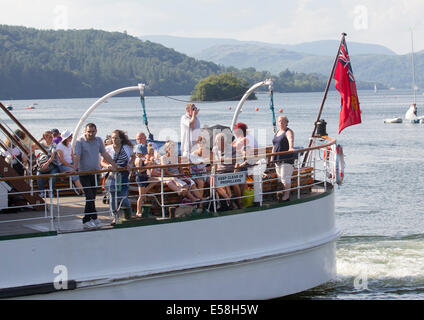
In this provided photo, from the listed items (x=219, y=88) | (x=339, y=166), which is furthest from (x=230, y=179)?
(x=219, y=88)

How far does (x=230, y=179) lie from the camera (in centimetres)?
901

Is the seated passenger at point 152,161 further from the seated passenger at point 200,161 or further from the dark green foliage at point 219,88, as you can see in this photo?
the dark green foliage at point 219,88

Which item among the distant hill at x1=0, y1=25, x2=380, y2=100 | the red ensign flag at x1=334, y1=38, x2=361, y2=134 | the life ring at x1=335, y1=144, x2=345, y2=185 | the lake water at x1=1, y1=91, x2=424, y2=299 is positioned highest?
the distant hill at x1=0, y1=25, x2=380, y2=100

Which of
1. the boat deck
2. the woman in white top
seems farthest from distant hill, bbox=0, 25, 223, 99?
the boat deck

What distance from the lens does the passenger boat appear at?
25.8 ft

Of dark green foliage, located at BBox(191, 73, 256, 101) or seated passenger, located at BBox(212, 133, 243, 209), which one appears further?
dark green foliage, located at BBox(191, 73, 256, 101)

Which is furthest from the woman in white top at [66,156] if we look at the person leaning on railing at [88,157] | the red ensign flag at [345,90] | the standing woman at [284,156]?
the red ensign flag at [345,90]

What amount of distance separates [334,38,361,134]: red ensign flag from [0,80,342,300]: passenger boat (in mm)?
1942

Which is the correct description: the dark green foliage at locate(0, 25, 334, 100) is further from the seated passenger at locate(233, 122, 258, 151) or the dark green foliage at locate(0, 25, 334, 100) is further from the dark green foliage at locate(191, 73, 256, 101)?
the seated passenger at locate(233, 122, 258, 151)

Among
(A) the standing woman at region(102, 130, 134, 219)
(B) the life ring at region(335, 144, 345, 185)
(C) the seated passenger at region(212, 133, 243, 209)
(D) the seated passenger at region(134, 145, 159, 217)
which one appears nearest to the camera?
(A) the standing woman at region(102, 130, 134, 219)

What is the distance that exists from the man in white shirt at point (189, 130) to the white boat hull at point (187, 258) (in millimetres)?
1545

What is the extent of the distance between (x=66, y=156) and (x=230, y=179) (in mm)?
3595
